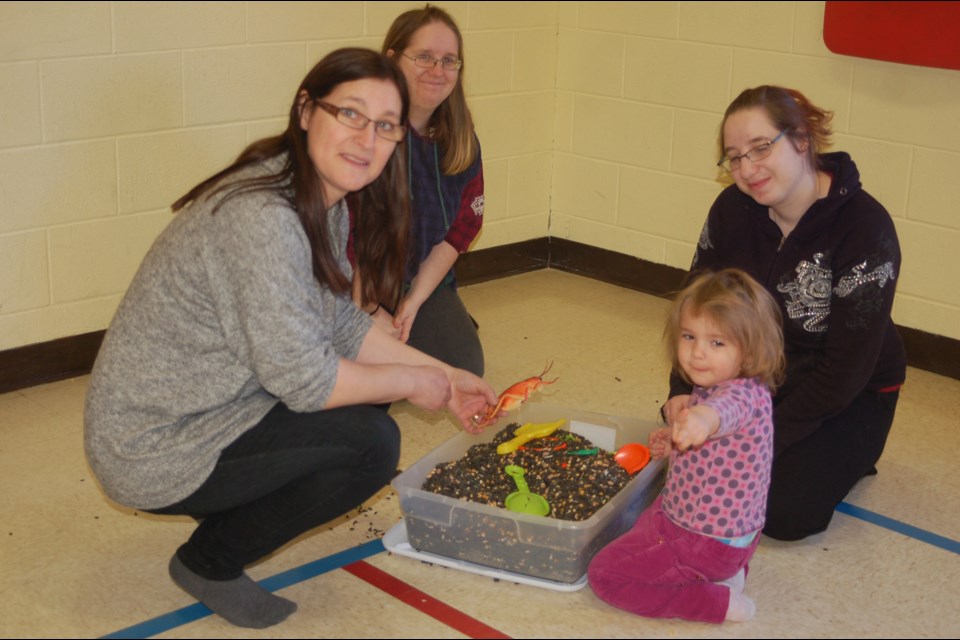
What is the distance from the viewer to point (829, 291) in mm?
2537

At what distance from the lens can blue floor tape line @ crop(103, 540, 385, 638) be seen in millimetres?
2150

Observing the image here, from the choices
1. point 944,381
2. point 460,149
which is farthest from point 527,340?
point 944,381

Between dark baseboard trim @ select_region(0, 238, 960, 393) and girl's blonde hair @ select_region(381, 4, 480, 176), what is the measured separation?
2.49 ft

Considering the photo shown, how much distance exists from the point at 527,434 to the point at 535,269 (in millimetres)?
1976

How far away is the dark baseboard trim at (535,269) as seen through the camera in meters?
3.32

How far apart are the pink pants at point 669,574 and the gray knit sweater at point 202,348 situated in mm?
676

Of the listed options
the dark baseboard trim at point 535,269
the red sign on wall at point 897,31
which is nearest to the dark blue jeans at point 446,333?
the dark baseboard trim at point 535,269

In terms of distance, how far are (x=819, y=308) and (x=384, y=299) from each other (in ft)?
3.10

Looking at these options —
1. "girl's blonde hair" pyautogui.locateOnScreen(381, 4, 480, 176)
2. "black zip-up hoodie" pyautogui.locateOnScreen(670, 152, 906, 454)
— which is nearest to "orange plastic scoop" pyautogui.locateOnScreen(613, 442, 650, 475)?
"black zip-up hoodie" pyautogui.locateOnScreen(670, 152, 906, 454)

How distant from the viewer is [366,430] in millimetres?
2090

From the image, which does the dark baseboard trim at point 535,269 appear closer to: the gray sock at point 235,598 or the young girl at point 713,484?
the young girl at point 713,484

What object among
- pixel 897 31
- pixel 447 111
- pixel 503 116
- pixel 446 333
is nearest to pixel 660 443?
pixel 446 333

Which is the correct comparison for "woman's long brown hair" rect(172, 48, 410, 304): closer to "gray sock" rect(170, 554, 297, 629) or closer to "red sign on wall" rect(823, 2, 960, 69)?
"gray sock" rect(170, 554, 297, 629)

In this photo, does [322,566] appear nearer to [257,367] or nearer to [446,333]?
[257,367]
